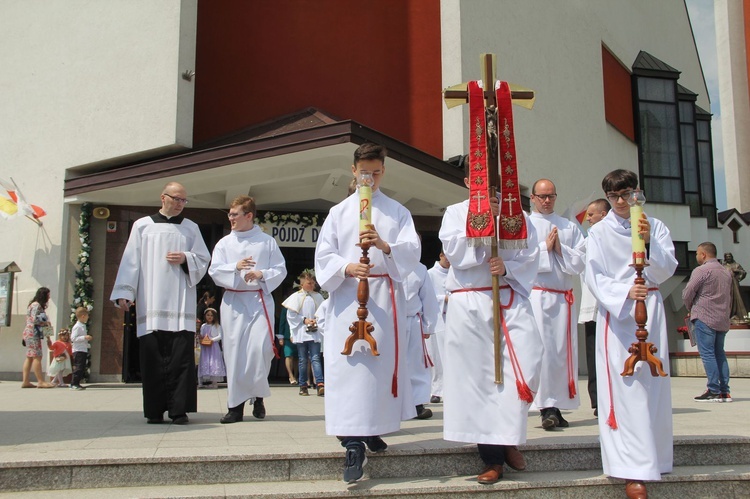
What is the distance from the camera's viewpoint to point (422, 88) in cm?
1574

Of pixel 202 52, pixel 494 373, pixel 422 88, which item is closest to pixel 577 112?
pixel 422 88

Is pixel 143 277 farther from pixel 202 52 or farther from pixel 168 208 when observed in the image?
pixel 202 52

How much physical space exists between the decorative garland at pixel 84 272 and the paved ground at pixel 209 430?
482 centimetres

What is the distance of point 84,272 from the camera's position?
14469 mm

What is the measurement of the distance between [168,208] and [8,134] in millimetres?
10013

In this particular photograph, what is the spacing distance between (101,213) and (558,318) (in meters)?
10.8

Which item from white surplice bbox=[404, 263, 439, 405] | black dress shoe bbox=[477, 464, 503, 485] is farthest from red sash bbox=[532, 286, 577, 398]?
black dress shoe bbox=[477, 464, 503, 485]

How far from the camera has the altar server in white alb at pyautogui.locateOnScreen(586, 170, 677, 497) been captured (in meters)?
4.60

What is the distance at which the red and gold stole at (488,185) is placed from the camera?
4.76 m

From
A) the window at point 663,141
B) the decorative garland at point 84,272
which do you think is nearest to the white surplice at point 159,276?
the decorative garland at point 84,272

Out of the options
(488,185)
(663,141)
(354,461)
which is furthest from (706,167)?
(354,461)

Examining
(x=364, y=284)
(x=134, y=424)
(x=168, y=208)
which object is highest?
(x=168, y=208)

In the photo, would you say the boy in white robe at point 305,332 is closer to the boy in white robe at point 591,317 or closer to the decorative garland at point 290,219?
the decorative garland at point 290,219

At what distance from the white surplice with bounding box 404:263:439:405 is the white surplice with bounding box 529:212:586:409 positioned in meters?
1.36
